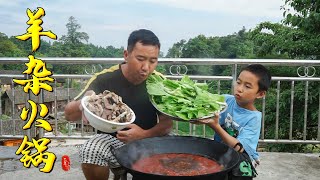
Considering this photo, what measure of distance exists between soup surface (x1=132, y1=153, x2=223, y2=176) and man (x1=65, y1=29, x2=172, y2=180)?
0.37m

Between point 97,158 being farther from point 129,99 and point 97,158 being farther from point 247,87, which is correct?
point 247,87

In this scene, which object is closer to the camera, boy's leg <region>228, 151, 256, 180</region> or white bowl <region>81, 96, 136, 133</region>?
white bowl <region>81, 96, 136, 133</region>

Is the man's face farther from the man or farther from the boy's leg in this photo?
the boy's leg

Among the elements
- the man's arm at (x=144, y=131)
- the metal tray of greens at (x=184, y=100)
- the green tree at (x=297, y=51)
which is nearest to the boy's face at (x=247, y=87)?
the metal tray of greens at (x=184, y=100)

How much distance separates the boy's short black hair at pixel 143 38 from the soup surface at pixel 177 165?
0.82 metres

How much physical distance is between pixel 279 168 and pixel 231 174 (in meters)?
2.28

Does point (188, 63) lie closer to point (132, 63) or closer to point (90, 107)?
point (132, 63)

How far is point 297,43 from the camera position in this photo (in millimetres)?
9852

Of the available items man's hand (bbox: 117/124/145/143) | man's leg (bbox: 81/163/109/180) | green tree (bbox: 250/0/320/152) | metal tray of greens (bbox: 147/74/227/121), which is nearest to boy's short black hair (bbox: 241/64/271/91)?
metal tray of greens (bbox: 147/74/227/121)

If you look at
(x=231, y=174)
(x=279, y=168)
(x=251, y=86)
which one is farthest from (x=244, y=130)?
(x=279, y=168)

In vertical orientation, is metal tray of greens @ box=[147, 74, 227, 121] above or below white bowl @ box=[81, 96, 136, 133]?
above

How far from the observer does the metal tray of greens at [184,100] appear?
7.61 feet

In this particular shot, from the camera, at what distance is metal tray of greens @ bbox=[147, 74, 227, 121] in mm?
2318

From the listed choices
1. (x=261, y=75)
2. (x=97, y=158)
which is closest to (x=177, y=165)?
(x=97, y=158)
